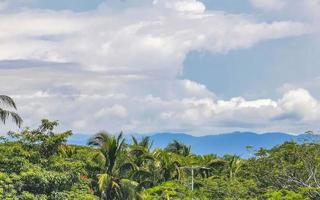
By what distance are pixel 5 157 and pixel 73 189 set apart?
11.5ft

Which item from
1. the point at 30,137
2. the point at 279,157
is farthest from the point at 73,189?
the point at 279,157

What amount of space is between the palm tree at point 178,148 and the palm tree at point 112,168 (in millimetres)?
22460

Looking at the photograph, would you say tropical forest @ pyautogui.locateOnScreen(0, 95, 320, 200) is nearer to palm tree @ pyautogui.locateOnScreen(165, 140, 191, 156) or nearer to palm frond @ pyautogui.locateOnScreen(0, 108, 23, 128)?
palm frond @ pyautogui.locateOnScreen(0, 108, 23, 128)

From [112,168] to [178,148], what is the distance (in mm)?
24280

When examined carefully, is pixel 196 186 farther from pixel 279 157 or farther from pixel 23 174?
pixel 23 174

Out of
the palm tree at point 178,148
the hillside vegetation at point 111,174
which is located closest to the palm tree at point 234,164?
the palm tree at point 178,148

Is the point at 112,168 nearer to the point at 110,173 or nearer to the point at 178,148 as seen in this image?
the point at 110,173

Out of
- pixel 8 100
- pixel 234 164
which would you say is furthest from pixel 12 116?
pixel 234 164

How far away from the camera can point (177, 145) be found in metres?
68.8

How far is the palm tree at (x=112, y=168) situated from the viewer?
1698 inches

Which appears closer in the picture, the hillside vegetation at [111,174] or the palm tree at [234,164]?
the hillside vegetation at [111,174]

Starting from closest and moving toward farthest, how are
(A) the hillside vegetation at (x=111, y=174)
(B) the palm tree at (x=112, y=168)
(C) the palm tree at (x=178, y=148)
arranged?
1. (A) the hillside vegetation at (x=111, y=174)
2. (B) the palm tree at (x=112, y=168)
3. (C) the palm tree at (x=178, y=148)

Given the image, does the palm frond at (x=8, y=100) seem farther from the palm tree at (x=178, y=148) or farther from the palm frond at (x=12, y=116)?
the palm tree at (x=178, y=148)

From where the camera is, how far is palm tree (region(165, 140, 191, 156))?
6762cm
